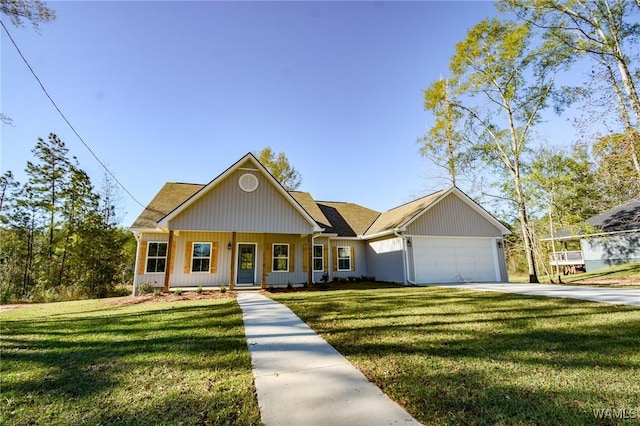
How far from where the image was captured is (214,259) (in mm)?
13641

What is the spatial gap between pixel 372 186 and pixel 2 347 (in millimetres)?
19049

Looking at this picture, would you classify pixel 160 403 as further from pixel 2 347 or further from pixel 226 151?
pixel 226 151

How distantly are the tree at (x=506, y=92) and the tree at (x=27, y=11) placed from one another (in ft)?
60.6

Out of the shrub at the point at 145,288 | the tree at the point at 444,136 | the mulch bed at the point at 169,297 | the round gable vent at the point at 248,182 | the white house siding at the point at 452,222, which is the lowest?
the mulch bed at the point at 169,297

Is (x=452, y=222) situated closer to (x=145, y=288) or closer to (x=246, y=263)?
(x=246, y=263)

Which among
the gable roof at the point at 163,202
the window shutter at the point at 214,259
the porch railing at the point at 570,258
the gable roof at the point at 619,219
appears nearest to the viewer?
the gable roof at the point at 163,202

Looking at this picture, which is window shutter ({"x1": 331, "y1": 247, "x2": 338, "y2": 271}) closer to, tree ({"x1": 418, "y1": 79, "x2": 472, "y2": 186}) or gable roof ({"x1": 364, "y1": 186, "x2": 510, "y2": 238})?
gable roof ({"x1": 364, "y1": 186, "x2": 510, "y2": 238})

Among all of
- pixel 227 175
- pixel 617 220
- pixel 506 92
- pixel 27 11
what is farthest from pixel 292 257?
pixel 617 220

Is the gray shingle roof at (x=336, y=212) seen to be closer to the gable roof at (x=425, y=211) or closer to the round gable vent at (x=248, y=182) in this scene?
the gable roof at (x=425, y=211)

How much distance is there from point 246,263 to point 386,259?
7.43m

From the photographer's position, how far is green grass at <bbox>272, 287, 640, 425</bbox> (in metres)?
2.74

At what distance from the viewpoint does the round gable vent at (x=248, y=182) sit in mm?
12570

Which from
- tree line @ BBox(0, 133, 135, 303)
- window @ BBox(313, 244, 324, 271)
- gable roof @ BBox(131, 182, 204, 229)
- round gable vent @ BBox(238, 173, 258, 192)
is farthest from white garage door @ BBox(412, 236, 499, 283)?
tree line @ BBox(0, 133, 135, 303)

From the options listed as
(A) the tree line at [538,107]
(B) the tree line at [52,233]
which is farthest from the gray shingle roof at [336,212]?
(B) the tree line at [52,233]
